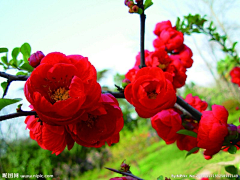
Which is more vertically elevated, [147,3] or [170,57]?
[147,3]

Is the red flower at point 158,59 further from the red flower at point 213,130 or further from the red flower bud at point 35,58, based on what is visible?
the red flower bud at point 35,58

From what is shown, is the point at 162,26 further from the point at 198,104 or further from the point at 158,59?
the point at 198,104

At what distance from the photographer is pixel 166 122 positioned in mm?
489

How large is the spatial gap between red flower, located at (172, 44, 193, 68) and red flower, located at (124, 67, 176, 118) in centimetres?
31

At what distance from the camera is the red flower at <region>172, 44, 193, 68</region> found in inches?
28.6

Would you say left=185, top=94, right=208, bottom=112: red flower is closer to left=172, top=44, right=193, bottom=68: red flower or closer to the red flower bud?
left=172, top=44, right=193, bottom=68: red flower

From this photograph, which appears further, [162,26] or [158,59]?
[162,26]

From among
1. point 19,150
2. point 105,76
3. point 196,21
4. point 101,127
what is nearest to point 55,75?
point 101,127

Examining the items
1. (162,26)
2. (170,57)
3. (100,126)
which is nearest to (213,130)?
(100,126)

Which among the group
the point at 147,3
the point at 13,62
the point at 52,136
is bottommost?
the point at 52,136

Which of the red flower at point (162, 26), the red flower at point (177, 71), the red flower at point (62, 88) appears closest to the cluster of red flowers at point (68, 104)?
the red flower at point (62, 88)

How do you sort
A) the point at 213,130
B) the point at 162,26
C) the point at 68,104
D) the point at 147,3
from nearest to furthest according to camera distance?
the point at 68,104 < the point at 213,130 < the point at 147,3 < the point at 162,26

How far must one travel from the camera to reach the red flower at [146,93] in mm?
432

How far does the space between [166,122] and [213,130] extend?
114 millimetres
